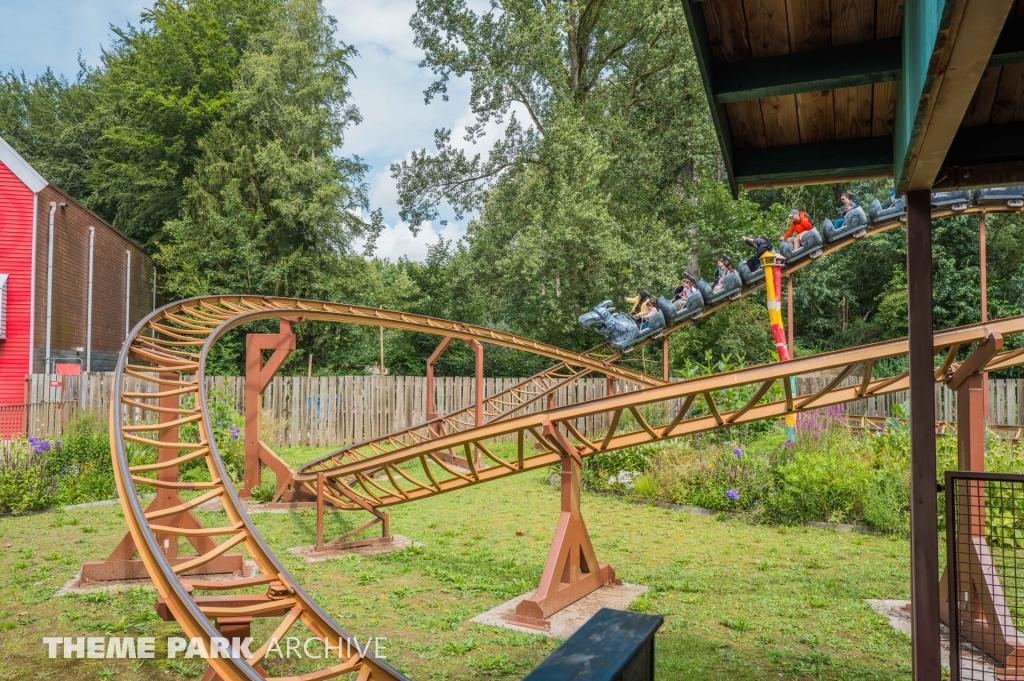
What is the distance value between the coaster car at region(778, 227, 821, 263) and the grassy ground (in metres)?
5.88

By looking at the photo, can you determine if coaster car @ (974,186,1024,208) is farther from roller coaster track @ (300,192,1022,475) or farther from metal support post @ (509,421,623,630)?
metal support post @ (509,421,623,630)

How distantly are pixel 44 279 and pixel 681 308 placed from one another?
15.2 meters

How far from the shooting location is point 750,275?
1253cm

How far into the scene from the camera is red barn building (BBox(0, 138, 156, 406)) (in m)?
16.2

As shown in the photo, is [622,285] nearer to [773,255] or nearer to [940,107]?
[773,255]

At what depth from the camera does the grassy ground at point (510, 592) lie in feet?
13.7

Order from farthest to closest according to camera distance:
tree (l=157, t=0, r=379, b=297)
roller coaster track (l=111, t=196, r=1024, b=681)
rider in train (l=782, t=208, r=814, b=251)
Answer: tree (l=157, t=0, r=379, b=297) → rider in train (l=782, t=208, r=814, b=251) → roller coaster track (l=111, t=196, r=1024, b=681)

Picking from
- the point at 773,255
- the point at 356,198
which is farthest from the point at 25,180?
the point at 773,255

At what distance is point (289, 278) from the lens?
23.9m

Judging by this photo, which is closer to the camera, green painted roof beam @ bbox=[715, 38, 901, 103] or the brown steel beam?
green painted roof beam @ bbox=[715, 38, 901, 103]

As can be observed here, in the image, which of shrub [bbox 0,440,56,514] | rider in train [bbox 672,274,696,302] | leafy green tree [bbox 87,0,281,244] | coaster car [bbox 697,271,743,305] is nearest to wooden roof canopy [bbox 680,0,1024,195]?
coaster car [bbox 697,271,743,305]

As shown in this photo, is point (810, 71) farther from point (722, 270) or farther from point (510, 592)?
point (722, 270)

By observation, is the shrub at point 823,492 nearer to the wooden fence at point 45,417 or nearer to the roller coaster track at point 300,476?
the roller coaster track at point 300,476

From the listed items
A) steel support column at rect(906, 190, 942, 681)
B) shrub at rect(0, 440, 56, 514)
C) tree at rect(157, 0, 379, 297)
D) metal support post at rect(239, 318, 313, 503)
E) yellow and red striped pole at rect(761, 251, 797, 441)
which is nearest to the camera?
steel support column at rect(906, 190, 942, 681)
